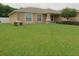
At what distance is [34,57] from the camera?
959 centimetres

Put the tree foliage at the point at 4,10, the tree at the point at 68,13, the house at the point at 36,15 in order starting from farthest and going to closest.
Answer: the house at the point at 36,15 < the tree at the point at 68,13 < the tree foliage at the point at 4,10

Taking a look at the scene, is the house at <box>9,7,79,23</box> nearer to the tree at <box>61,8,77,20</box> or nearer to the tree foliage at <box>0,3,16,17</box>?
the tree at <box>61,8,77,20</box>

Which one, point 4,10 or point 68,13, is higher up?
point 4,10

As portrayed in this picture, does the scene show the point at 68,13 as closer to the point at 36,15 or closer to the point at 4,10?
the point at 36,15

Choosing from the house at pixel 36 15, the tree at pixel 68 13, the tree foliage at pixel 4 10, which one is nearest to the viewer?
the tree foliage at pixel 4 10

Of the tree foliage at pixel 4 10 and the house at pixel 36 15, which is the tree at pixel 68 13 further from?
the tree foliage at pixel 4 10

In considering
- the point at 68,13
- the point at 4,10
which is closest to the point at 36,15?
the point at 68,13

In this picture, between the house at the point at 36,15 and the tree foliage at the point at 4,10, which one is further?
the house at the point at 36,15

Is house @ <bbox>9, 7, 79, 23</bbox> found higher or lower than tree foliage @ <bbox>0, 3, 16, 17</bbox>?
lower

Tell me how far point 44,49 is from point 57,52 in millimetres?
809

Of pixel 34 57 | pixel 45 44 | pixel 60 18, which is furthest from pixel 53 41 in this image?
pixel 60 18

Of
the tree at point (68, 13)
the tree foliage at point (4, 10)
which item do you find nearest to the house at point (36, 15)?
the tree at point (68, 13)

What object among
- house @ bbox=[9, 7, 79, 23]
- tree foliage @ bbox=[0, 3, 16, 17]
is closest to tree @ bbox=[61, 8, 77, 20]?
house @ bbox=[9, 7, 79, 23]

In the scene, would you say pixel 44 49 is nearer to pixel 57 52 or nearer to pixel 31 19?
pixel 57 52
